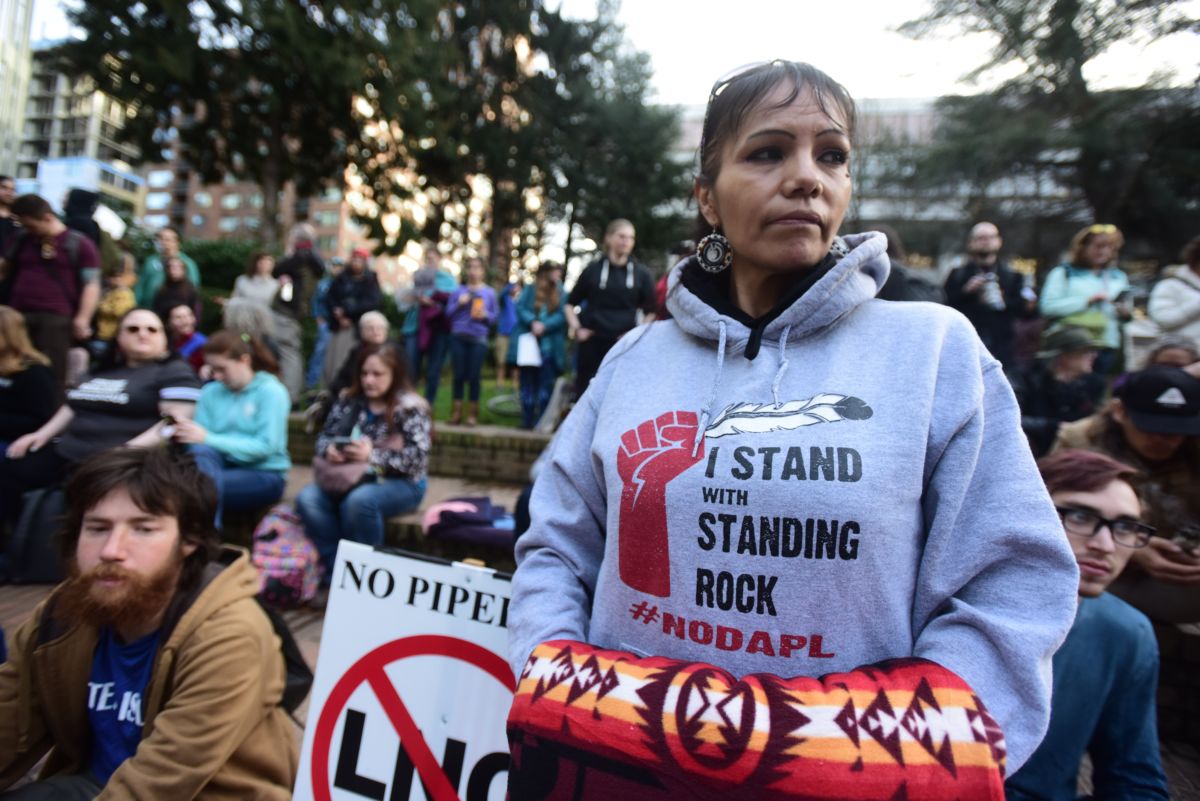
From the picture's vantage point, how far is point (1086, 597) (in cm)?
185

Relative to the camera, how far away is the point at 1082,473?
190cm

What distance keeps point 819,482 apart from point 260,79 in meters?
20.6

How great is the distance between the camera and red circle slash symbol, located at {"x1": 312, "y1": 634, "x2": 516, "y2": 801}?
171 cm

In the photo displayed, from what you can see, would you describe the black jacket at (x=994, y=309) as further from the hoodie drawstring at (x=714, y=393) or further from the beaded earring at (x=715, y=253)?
the hoodie drawstring at (x=714, y=393)

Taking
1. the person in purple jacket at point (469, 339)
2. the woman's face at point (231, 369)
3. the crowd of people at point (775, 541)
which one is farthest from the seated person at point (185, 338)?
the crowd of people at point (775, 541)

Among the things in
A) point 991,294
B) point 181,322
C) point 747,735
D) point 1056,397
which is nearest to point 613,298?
point 991,294

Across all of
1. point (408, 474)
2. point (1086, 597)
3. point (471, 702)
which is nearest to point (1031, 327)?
point (1086, 597)

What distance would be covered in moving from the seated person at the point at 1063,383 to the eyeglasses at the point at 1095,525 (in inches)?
110

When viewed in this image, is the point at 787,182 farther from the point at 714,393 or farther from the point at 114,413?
the point at 114,413

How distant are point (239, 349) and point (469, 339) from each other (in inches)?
120

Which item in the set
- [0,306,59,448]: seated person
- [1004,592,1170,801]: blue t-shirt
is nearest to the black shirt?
[0,306,59,448]: seated person

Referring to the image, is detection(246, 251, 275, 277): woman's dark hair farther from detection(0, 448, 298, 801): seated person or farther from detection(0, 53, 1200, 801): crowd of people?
detection(0, 448, 298, 801): seated person

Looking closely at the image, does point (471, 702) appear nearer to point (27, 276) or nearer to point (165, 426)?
point (165, 426)

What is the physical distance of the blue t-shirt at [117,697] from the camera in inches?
75.6
